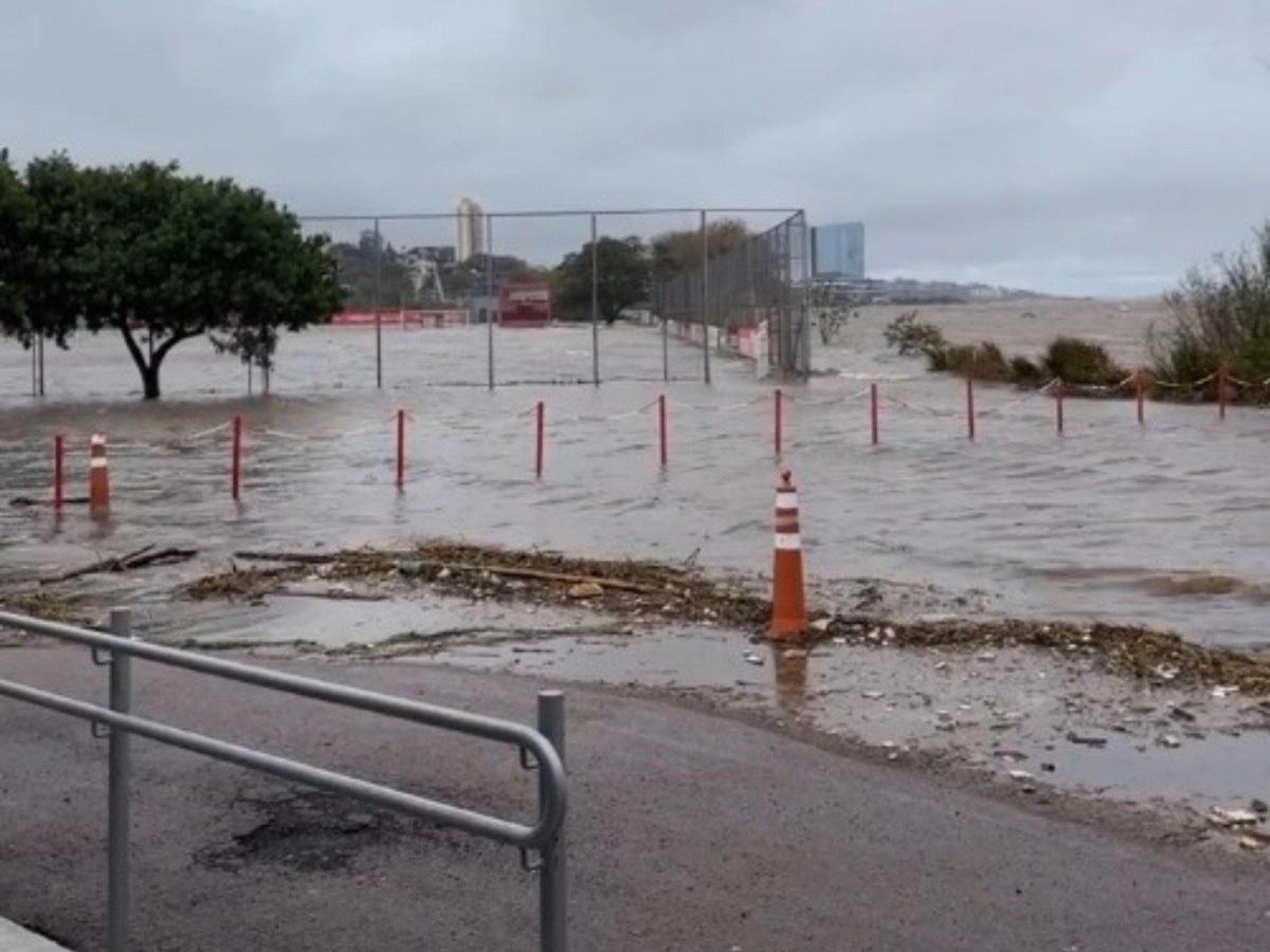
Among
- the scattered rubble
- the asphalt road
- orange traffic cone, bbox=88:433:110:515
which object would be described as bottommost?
the asphalt road

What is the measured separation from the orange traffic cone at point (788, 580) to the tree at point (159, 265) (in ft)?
96.5

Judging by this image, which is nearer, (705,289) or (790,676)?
(790,676)

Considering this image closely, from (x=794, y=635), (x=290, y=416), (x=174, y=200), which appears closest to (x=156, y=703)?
(x=794, y=635)

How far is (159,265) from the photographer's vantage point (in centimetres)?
3903

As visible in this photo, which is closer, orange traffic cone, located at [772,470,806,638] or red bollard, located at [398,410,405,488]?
orange traffic cone, located at [772,470,806,638]

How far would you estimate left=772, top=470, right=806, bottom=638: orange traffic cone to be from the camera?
1105 cm

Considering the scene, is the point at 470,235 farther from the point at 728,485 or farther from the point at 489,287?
the point at 728,485

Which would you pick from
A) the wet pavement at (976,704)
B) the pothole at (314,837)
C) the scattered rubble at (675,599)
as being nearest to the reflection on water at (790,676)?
the wet pavement at (976,704)

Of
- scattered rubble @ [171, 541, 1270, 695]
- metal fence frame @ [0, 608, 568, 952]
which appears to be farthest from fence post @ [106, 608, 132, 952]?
scattered rubble @ [171, 541, 1270, 695]

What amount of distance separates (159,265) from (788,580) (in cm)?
3018

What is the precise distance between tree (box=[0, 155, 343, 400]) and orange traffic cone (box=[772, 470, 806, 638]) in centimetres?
2941

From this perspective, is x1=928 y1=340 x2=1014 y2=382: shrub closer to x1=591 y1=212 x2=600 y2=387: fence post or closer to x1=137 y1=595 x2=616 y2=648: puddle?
x1=591 y1=212 x2=600 y2=387: fence post

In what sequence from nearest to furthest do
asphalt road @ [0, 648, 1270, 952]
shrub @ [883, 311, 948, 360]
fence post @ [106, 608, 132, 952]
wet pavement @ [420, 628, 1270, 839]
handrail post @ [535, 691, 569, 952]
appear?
1. handrail post @ [535, 691, 569, 952]
2. fence post @ [106, 608, 132, 952]
3. asphalt road @ [0, 648, 1270, 952]
4. wet pavement @ [420, 628, 1270, 839]
5. shrub @ [883, 311, 948, 360]

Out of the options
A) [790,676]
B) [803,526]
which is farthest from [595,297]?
[790,676]
